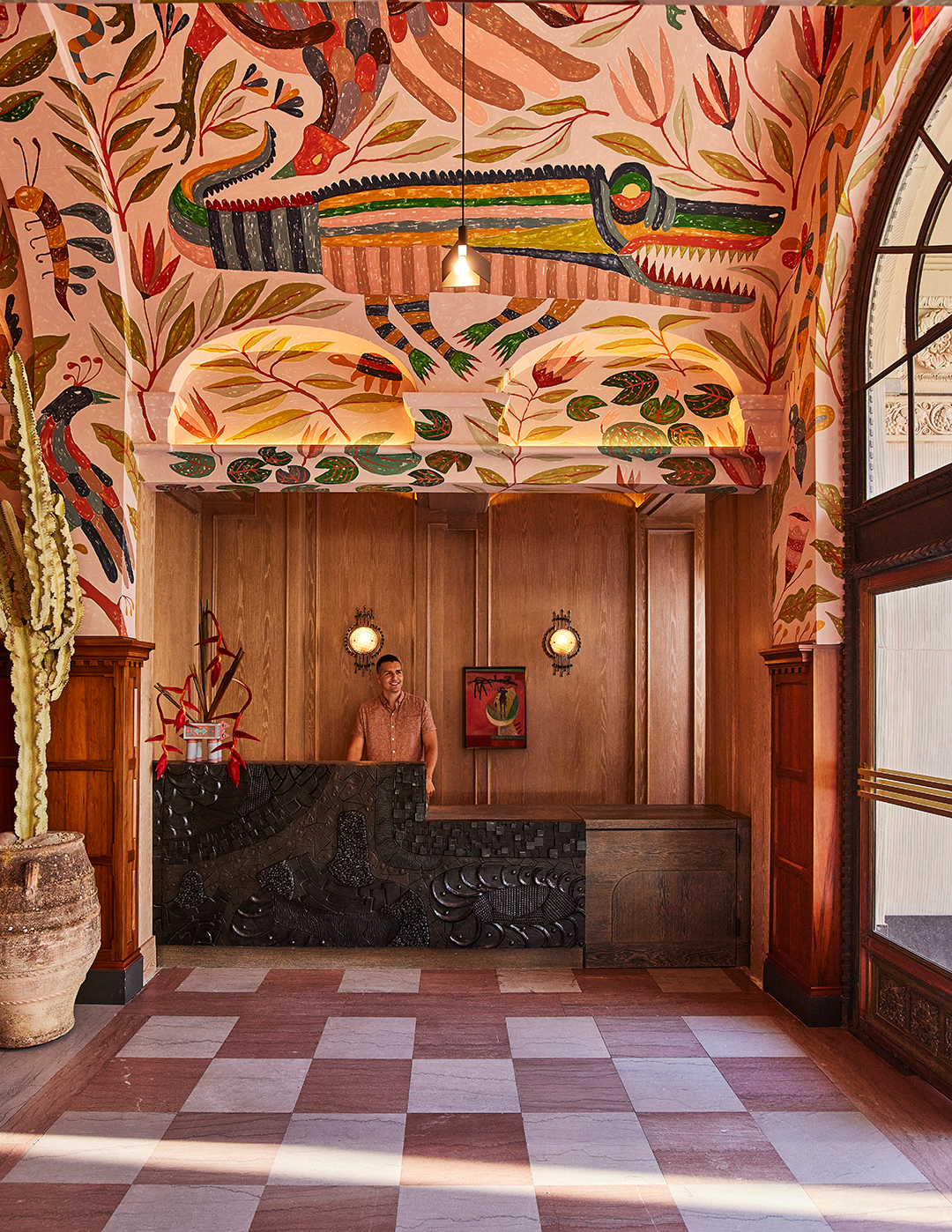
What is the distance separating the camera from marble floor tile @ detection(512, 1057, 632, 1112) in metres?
3.70

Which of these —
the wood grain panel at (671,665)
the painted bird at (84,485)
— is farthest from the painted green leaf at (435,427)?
the wood grain panel at (671,665)

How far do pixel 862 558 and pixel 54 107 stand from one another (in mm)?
4231

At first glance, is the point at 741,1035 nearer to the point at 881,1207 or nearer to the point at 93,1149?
the point at 881,1207

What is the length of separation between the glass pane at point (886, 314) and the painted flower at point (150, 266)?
134 inches

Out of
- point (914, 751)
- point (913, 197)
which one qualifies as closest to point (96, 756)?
point (914, 751)

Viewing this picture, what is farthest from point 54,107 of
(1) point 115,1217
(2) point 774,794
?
(2) point 774,794

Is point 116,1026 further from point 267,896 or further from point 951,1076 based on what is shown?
point 951,1076

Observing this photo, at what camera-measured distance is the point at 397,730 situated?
6410 millimetres

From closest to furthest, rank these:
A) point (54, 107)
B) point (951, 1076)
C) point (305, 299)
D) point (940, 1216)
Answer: point (940, 1216)
point (951, 1076)
point (54, 107)
point (305, 299)

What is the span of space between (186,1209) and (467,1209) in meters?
0.87

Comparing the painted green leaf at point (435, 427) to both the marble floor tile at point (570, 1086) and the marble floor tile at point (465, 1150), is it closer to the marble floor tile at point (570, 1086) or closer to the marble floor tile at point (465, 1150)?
the marble floor tile at point (570, 1086)

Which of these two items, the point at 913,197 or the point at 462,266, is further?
the point at 913,197

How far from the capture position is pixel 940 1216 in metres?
2.94

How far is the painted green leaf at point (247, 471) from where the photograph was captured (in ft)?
17.3
